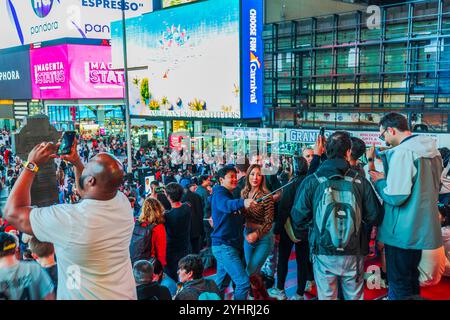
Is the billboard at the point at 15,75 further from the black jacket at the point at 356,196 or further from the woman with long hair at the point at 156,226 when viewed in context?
the black jacket at the point at 356,196

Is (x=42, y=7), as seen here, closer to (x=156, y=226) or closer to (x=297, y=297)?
(x=156, y=226)

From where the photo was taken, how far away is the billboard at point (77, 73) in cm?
2988

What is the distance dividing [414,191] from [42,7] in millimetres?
35363

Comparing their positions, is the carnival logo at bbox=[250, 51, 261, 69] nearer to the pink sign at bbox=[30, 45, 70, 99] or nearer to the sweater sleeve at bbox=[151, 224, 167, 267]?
the sweater sleeve at bbox=[151, 224, 167, 267]

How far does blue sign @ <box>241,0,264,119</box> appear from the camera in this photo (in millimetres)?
15570

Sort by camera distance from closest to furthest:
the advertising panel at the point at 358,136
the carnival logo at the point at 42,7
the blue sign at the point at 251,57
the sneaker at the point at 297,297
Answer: the sneaker at the point at 297,297, the advertising panel at the point at 358,136, the blue sign at the point at 251,57, the carnival logo at the point at 42,7

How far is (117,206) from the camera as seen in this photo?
2.43 meters

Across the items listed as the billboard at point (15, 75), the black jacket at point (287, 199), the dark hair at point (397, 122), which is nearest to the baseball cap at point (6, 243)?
the black jacket at point (287, 199)

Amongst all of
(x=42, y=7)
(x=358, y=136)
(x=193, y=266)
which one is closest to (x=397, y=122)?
(x=193, y=266)

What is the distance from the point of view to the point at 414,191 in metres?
3.46

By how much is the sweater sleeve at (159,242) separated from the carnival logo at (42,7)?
3233 centimetres

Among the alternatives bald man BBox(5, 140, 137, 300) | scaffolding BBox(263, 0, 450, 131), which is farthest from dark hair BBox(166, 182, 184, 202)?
scaffolding BBox(263, 0, 450, 131)

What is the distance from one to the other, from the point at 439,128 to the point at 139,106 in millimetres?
13391
